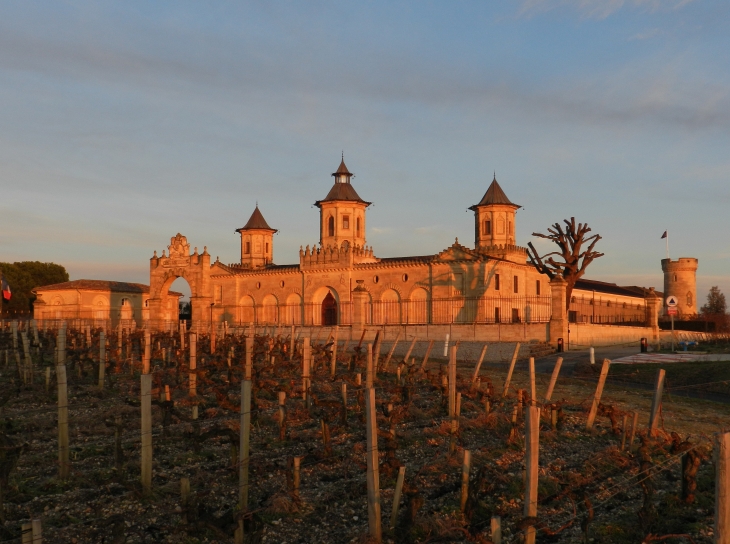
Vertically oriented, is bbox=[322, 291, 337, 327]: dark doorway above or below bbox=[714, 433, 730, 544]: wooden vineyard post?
above

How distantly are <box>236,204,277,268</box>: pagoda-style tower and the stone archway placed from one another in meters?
5.34

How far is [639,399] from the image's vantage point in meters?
17.3

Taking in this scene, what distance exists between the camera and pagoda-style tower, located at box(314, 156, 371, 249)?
46.2 meters

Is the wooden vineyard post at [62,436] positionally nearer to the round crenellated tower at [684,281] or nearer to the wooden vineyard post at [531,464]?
the wooden vineyard post at [531,464]

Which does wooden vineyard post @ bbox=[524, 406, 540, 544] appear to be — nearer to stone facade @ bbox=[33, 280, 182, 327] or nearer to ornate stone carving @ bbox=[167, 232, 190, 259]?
ornate stone carving @ bbox=[167, 232, 190, 259]

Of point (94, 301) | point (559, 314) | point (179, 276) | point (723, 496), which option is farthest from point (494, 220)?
point (723, 496)

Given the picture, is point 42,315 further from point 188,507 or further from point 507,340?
point 188,507

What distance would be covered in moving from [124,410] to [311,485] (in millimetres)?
5087

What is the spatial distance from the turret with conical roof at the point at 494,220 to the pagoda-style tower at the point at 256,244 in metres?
16.0

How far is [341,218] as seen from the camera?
1822 inches

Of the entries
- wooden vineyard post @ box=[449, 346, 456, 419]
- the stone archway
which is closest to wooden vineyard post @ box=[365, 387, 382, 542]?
wooden vineyard post @ box=[449, 346, 456, 419]

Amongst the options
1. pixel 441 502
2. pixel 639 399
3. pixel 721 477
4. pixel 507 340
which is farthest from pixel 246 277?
pixel 721 477

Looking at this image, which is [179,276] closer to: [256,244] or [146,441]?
[256,244]

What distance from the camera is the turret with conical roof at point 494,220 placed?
44.0 metres
